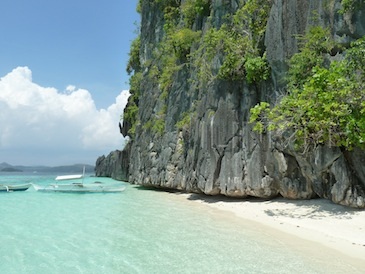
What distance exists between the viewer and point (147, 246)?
7.49 m

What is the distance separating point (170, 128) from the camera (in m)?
20.0

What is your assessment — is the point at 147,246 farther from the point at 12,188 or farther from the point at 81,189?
the point at 12,188

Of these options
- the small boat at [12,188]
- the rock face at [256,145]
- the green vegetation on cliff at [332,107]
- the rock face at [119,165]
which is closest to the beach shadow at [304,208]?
the rock face at [256,145]

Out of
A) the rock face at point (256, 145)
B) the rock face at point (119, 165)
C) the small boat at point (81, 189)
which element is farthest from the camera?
the rock face at point (119, 165)

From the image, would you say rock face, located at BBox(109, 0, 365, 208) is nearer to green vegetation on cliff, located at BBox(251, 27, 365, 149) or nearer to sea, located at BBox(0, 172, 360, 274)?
green vegetation on cliff, located at BBox(251, 27, 365, 149)

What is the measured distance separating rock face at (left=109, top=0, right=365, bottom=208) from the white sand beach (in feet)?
1.42

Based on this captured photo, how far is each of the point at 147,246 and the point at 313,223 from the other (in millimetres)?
4675

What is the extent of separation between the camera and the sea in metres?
5.98

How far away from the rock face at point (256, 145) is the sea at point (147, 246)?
248cm

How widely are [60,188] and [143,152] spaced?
250 inches

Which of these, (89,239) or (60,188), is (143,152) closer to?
(60,188)

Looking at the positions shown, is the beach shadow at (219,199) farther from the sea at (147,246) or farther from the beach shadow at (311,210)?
the sea at (147,246)

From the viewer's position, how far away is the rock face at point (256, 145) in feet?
31.6

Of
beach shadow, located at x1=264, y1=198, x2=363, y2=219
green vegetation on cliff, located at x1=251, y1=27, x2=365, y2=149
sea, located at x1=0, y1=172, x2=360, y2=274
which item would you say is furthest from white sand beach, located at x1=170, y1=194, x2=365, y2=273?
→ green vegetation on cliff, located at x1=251, y1=27, x2=365, y2=149
